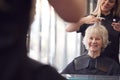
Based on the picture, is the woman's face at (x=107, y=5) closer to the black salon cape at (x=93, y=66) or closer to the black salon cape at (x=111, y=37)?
the black salon cape at (x=111, y=37)

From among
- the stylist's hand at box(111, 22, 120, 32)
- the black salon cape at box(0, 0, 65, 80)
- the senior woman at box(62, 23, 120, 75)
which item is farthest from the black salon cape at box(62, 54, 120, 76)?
the black salon cape at box(0, 0, 65, 80)

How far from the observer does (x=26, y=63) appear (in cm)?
40

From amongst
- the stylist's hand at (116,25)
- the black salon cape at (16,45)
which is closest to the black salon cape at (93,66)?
the stylist's hand at (116,25)

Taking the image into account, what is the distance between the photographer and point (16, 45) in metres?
0.39

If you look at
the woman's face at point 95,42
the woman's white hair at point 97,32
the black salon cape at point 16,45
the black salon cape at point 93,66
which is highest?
the black salon cape at point 16,45

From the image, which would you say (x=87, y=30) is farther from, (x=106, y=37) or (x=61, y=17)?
(x=61, y=17)

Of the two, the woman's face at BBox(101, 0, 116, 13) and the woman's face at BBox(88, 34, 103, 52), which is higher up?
the woman's face at BBox(101, 0, 116, 13)

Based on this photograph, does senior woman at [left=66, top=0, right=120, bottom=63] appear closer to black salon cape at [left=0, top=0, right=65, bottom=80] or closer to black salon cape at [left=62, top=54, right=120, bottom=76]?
black salon cape at [left=62, top=54, right=120, bottom=76]

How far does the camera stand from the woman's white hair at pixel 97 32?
1694 mm

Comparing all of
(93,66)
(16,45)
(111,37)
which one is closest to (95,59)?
(93,66)

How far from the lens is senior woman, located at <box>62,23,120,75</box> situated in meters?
1.70

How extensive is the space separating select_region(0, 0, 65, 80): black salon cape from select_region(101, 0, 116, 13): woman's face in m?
1.32

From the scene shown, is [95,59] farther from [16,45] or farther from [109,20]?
[16,45]

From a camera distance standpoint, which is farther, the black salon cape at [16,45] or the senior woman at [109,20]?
the senior woman at [109,20]
